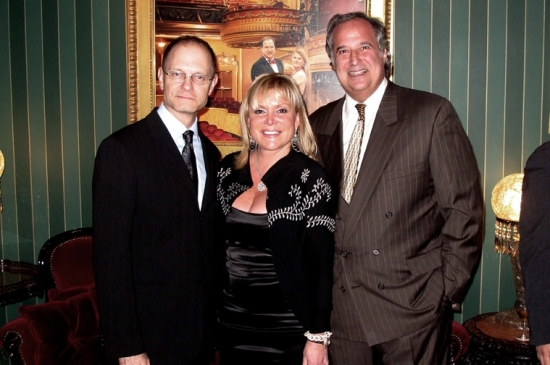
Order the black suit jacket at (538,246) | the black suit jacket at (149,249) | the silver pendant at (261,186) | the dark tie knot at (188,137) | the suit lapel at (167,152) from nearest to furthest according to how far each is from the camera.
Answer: the black suit jacket at (538,246) < the black suit jacket at (149,249) < the suit lapel at (167,152) < the dark tie knot at (188,137) < the silver pendant at (261,186)

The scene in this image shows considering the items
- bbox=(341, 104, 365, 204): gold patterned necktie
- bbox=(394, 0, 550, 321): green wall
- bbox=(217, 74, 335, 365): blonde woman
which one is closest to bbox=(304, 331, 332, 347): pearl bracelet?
bbox=(217, 74, 335, 365): blonde woman

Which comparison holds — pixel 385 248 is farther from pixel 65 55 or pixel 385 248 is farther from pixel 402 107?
pixel 65 55

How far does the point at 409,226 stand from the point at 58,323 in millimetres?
1880

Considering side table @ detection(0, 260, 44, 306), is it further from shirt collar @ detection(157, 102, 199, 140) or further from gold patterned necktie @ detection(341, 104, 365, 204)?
gold patterned necktie @ detection(341, 104, 365, 204)

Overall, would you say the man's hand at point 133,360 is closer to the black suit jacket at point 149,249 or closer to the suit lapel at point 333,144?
the black suit jacket at point 149,249

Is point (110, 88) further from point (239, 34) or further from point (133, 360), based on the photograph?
point (133, 360)

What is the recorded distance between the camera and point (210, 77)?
2205mm

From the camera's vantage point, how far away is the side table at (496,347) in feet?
9.68

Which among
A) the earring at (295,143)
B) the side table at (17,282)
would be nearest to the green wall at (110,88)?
the side table at (17,282)

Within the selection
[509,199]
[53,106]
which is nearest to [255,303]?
[509,199]

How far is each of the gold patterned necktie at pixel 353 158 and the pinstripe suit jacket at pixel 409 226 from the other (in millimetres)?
58

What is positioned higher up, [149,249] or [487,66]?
[487,66]

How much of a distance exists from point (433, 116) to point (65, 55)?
267 cm

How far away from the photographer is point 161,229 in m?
2.01
